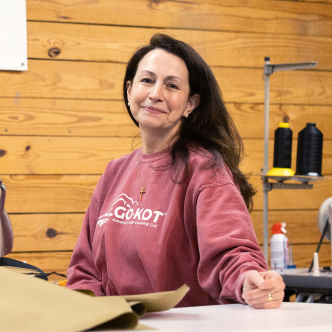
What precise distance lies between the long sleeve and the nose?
1.05ft

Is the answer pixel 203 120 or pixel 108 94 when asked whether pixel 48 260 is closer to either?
pixel 108 94

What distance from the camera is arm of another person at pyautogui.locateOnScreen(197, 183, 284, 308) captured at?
80 cm

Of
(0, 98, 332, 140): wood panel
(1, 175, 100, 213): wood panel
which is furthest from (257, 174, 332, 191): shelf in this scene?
(1, 175, 100, 213): wood panel

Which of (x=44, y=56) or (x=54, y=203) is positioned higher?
(x=44, y=56)

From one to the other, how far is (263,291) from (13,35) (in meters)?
1.90

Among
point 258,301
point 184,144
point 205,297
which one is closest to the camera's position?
point 258,301

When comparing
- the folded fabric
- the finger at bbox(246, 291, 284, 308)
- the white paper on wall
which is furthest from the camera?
the white paper on wall

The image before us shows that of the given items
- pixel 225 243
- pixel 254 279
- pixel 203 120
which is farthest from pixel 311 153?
pixel 254 279

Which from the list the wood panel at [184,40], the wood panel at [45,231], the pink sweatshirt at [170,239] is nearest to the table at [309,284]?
the pink sweatshirt at [170,239]

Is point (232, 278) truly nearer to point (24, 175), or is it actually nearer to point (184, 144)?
point (184, 144)

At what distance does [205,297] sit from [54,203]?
133cm

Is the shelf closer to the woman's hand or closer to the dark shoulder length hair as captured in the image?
the dark shoulder length hair

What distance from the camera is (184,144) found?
1.29 metres

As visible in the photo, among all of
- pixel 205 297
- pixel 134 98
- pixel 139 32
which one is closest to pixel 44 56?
pixel 139 32
